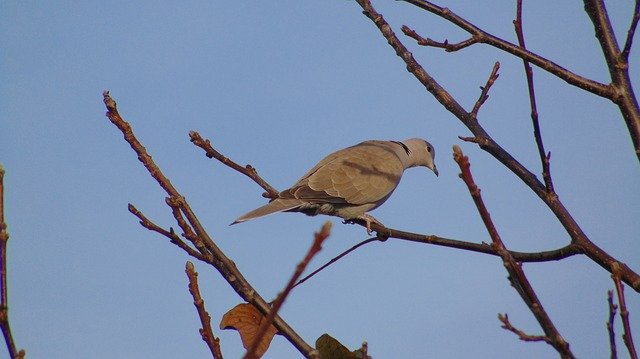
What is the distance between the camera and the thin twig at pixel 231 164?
4318 millimetres

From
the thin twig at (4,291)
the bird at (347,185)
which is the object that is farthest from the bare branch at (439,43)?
the bird at (347,185)

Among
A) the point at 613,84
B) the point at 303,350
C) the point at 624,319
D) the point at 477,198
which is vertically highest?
the point at 613,84

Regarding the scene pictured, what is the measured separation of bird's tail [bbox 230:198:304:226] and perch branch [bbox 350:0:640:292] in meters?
1.92

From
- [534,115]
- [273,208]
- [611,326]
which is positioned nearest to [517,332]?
[611,326]

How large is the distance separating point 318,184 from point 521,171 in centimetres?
347

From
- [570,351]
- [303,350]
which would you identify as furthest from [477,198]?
[303,350]

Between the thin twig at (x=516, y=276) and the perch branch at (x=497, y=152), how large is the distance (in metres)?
0.84

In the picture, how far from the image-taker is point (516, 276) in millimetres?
1709

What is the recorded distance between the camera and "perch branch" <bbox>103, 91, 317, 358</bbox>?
7.75 ft

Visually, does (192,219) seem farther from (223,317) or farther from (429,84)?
(429,84)

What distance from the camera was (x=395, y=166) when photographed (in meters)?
7.60

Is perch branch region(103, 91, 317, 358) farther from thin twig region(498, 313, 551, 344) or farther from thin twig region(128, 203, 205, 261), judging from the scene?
thin twig region(498, 313, 551, 344)

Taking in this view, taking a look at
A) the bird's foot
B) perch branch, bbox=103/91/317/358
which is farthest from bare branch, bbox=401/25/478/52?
the bird's foot

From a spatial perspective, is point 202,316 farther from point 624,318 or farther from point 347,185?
point 347,185
